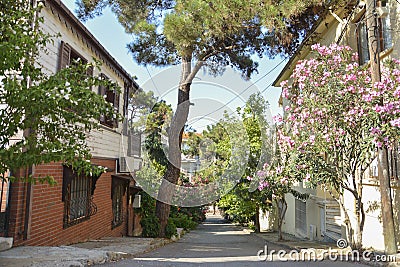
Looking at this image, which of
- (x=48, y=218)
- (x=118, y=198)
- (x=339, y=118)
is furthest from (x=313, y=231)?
(x=48, y=218)

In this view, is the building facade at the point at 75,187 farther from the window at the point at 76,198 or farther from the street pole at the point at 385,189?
the street pole at the point at 385,189

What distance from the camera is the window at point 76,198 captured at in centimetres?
866

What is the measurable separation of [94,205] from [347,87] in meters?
7.74

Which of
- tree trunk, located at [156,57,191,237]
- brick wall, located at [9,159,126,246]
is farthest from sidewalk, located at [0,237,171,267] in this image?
tree trunk, located at [156,57,191,237]

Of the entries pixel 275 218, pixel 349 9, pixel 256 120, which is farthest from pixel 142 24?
pixel 275 218

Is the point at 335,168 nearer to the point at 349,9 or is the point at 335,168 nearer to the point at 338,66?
the point at 338,66

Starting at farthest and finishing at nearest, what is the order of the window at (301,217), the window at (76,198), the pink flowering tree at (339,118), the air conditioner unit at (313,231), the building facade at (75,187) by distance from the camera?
the window at (301,217) → the air conditioner unit at (313,231) → the window at (76,198) → the pink flowering tree at (339,118) → the building facade at (75,187)

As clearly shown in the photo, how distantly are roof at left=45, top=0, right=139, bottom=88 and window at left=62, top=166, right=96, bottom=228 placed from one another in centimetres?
362

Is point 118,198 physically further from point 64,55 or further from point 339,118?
point 339,118

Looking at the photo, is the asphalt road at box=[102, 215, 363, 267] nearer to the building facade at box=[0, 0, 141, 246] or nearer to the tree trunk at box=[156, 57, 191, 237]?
the building facade at box=[0, 0, 141, 246]

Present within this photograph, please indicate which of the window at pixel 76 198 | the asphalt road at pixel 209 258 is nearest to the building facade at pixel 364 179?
the asphalt road at pixel 209 258

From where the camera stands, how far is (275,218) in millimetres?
22969

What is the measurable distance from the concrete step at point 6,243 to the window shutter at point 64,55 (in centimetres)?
394

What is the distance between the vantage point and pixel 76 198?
967 centimetres
